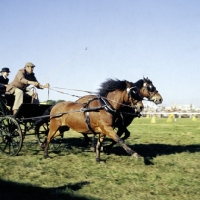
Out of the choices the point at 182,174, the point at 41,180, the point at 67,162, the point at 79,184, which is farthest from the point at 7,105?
the point at 182,174

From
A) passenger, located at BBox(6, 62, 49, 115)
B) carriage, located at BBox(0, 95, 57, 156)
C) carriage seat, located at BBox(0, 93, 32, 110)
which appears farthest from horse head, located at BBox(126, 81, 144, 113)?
carriage seat, located at BBox(0, 93, 32, 110)

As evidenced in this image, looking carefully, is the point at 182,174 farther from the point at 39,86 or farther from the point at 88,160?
the point at 39,86

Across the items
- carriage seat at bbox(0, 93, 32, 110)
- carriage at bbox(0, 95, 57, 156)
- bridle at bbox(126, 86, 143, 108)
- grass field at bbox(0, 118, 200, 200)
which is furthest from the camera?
carriage seat at bbox(0, 93, 32, 110)

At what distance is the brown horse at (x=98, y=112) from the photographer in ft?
26.8

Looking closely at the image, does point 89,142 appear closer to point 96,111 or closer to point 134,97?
point 96,111

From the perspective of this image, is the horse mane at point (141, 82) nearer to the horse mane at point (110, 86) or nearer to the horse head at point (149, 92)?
the horse head at point (149, 92)

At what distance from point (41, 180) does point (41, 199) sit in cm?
126

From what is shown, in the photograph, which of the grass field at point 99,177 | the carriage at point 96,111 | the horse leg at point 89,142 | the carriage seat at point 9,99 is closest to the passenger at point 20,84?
→ the carriage seat at point 9,99

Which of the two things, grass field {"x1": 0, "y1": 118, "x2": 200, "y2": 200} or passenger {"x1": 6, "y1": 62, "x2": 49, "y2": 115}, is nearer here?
grass field {"x1": 0, "y1": 118, "x2": 200, "y2": 200}

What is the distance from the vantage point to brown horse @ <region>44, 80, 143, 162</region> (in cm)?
816

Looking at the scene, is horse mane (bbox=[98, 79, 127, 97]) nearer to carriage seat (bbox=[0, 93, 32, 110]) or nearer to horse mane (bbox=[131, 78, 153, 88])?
horse mane (bbox=[131, 78, 153, 88])

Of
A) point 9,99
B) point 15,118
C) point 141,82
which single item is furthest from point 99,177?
point 9,99

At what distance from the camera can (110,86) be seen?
29.1 feet

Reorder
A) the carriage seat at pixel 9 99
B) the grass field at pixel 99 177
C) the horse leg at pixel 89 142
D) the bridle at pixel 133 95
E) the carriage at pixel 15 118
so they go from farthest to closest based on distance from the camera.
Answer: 1. the horse leg at pixel 89 142
2. the carriage seat at pixel 9 99
3. the carriage at pixel 15 118
4. the bridle at pixel 133 95
5. the grass field at pixel 99 177
